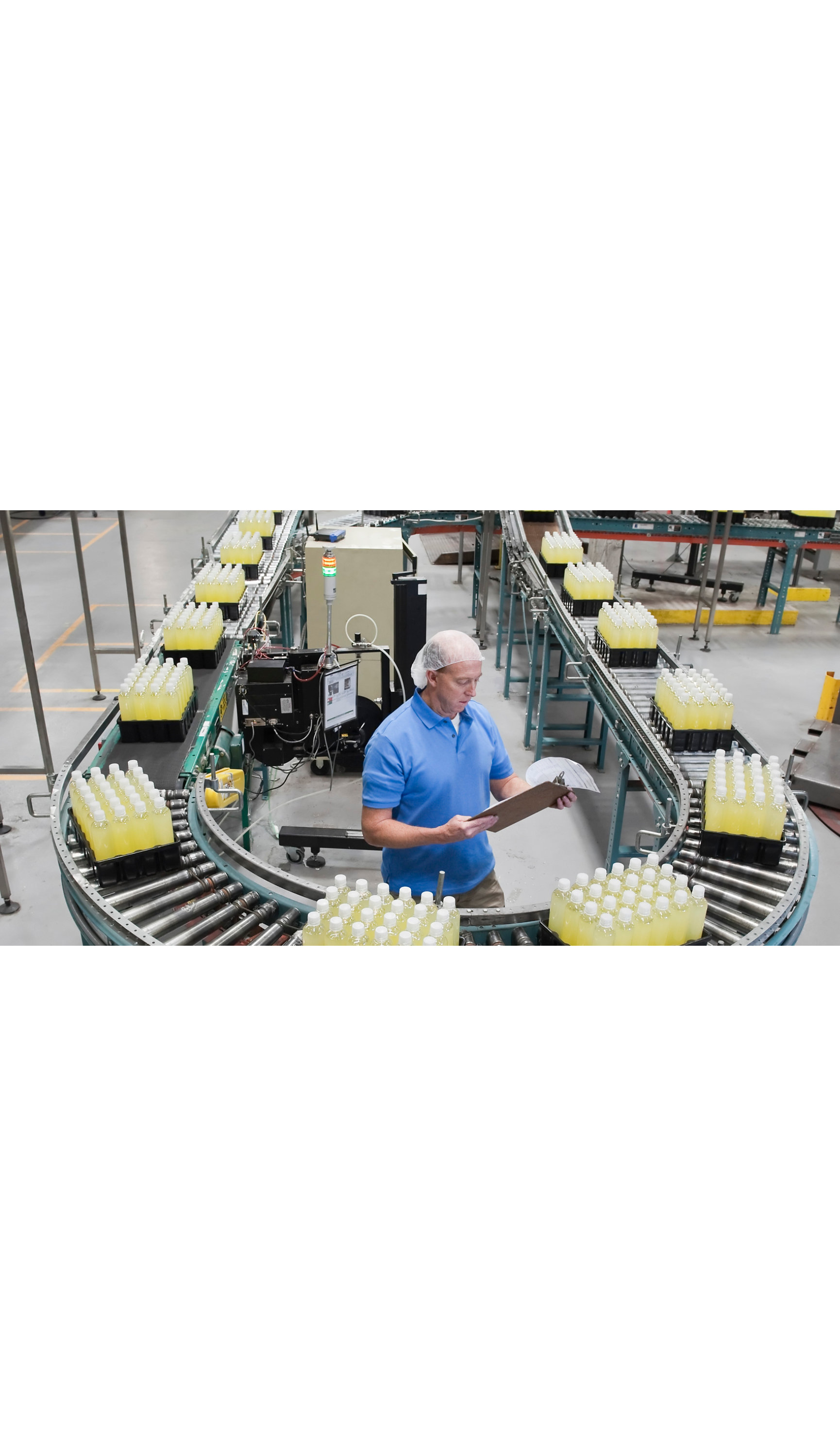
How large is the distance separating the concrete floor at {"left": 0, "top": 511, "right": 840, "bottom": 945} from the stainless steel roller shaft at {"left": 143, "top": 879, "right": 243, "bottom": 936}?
2724 mm

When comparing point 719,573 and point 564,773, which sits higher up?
point 564,773

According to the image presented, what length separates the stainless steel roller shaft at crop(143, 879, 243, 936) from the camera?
323cm

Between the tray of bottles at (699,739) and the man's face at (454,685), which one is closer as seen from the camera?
the man's face at (454,685)

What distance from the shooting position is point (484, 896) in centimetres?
362

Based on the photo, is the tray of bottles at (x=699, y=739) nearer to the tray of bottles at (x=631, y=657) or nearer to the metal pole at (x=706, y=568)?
the tray of bottles at (x=631, y=657)

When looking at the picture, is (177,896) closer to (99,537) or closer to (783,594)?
(783,594)

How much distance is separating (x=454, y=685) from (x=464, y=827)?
0.62 m

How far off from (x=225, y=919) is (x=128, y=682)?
1.97 m

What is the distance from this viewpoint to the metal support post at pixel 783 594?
12.3m

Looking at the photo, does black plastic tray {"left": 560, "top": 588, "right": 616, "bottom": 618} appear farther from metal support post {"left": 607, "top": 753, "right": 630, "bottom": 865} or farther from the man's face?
the man's face

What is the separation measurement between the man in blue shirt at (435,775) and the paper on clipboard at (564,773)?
10 centimetres

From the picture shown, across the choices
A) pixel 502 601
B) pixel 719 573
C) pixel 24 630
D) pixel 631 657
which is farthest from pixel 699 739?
pixel 719 573

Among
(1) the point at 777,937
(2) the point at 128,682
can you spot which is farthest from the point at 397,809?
(2) the point at 128,682

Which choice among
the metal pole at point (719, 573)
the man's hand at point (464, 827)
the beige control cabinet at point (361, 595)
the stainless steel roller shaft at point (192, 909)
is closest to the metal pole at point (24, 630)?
the stainless steel roller shaft at point (192, 909)
